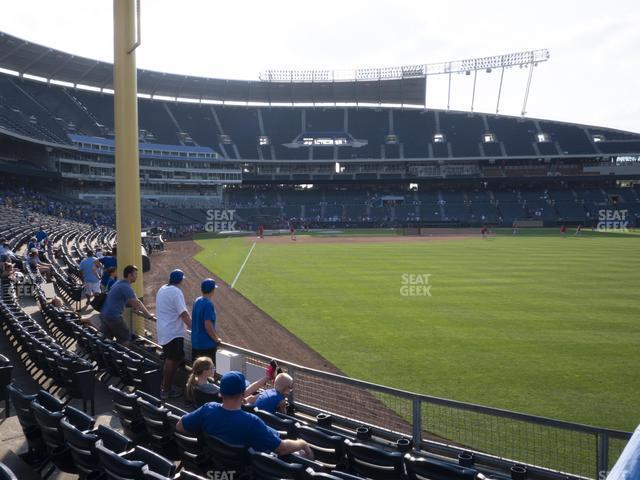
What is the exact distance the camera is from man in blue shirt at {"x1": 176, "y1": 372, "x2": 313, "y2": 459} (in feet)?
13.6

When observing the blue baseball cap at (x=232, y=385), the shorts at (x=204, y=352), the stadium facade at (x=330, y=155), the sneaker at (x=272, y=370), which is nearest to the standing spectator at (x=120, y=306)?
the shorts at (x=204, y=352)

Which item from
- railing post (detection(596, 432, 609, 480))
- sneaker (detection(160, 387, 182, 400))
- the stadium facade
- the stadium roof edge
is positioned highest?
the stadium roof edge

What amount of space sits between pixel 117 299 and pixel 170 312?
55.0 inches

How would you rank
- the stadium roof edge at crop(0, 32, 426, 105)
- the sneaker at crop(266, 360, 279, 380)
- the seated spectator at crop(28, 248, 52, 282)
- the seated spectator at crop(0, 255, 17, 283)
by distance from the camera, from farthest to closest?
the stadium roof edge at crop(0, 32, 426, 105), the seated spectator at crop(28, 248, 52, 282), the seated spectator at crop(0, 255, 17, 283), the sneaker at crop(266, 360, 279, 380)

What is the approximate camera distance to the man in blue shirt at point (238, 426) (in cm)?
414

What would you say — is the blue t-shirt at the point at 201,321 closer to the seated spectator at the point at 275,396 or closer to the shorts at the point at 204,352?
the shorts at the point at 204,352

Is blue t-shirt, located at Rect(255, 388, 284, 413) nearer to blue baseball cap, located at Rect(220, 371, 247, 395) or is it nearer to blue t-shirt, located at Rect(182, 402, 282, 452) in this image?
blue t-shirt, located at Rect(182, 402, 282, 452)

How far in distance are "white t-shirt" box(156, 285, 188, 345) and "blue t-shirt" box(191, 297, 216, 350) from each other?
8.8 inches

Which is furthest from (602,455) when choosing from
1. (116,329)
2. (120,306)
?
(116,329)

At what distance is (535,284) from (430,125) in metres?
65.7

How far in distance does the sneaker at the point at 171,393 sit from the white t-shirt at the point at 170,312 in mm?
684

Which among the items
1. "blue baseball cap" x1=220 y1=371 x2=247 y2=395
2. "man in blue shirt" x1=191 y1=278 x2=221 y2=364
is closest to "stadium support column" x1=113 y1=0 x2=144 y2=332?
"man in blue shirt" x1=191 y1=278 x2=221 y2=364

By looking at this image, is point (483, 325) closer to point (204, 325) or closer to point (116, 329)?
point (204, 325)

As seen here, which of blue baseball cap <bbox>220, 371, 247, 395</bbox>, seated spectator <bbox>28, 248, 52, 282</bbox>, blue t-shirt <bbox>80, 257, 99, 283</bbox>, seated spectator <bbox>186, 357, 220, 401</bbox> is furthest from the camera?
seated spectator <bbox>28, 248, 52, 282</bbox>
